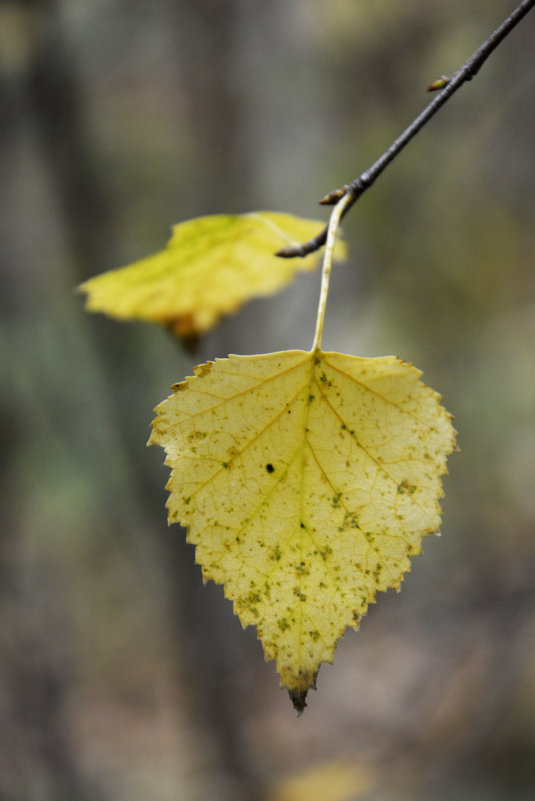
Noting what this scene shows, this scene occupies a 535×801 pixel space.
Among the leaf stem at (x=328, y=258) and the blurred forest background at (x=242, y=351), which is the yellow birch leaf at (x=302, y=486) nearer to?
the leaf stem at (x=328, y=258)

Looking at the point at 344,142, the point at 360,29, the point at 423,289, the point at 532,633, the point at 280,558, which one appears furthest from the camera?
the point at 423,289

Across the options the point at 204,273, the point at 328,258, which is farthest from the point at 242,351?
the point at 328,258

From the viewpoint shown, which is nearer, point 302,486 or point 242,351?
point 302,486

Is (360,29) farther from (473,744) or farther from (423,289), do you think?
(473,744)

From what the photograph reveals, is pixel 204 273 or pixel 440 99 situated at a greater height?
pixel 204 273

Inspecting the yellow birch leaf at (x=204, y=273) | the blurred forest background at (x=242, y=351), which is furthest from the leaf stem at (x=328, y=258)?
the blurred forest background at (x=242, y=351)

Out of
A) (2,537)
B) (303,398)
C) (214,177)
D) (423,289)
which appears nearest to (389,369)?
(303,398)

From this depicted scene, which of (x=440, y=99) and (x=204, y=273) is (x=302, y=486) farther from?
(x=204, y=273)
